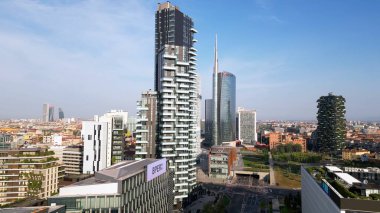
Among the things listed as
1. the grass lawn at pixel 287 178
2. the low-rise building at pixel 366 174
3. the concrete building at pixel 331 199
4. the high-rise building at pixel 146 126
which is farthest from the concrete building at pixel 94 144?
the low-rise building at pixel 366 174

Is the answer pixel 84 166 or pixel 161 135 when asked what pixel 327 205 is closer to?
pixel 161 135

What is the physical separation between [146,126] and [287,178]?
87411 mm

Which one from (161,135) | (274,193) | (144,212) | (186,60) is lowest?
(274,193)

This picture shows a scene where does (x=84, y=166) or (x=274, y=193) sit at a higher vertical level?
(x=84, y=166)

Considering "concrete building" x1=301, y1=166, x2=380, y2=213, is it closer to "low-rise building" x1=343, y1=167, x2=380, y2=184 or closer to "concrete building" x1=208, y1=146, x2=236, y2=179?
"low-rise building" x1=343, y1=167, x2=380, y2=184

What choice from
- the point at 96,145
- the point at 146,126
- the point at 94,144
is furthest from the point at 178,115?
the point at 94,144

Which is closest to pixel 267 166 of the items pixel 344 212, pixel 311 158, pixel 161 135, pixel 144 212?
pixel 311 158

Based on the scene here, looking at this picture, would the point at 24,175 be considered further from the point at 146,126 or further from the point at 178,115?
the point at 178,115

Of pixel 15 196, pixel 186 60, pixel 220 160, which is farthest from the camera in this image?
pixel 220 160

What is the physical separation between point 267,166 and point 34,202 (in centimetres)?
14969

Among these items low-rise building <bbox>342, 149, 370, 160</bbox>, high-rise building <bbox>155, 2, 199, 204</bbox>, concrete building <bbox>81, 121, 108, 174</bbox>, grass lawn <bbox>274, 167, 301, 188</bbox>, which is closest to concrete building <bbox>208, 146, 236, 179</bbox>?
grass lawn <bbox>274, 167, 301, 188</bbox>

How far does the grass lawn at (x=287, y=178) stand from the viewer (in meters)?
142

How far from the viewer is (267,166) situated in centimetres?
18338

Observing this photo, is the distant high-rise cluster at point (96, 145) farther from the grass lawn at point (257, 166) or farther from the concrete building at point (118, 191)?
the grass lawn at point (257, 166)
